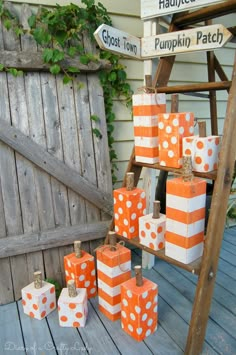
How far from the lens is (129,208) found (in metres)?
1.56

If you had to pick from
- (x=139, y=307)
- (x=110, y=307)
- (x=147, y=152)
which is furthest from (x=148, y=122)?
(x=110, y=307)

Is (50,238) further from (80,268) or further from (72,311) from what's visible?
(72,311)

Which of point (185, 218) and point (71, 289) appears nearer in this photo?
point (185, 218)

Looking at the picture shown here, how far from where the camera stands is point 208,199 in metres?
2.41

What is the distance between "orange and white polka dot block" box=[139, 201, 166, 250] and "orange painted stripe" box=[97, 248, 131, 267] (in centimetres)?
15

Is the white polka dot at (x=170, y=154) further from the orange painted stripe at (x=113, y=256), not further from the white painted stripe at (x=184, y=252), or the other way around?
the orange painted stripe at (x=113, y=256)

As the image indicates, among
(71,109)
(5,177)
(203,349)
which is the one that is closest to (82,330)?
(203,349)

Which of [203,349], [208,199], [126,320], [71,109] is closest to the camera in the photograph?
[203,349]

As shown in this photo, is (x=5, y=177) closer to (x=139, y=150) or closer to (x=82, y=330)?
(x=139, y=150)

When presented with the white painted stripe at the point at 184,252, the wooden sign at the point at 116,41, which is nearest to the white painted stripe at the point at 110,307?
the white painted stripe at the point at 184,252

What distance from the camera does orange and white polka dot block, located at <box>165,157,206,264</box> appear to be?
125 centimetres

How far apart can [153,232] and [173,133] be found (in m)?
0.50

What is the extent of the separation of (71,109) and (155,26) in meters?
0.74

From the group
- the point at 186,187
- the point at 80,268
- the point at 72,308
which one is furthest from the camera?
the point at 80,268
